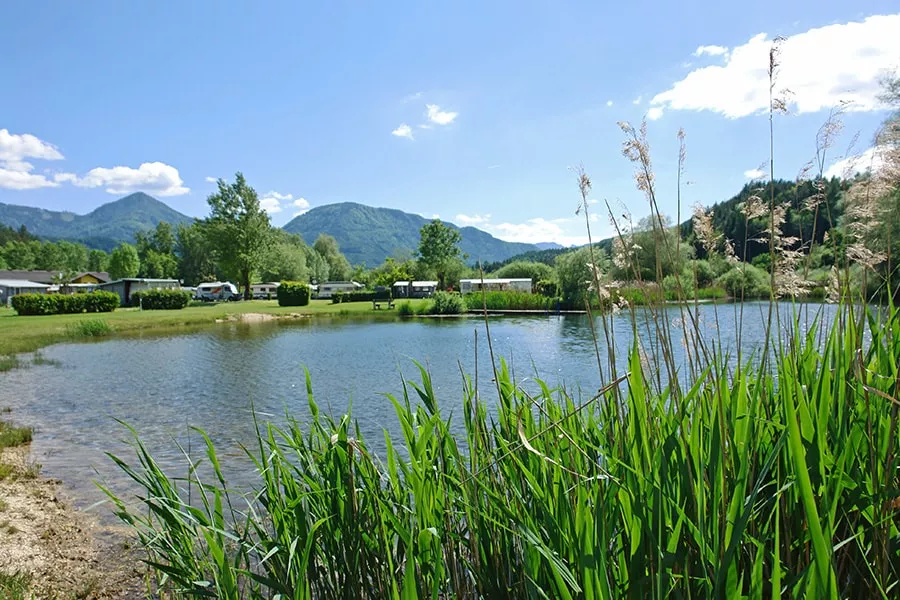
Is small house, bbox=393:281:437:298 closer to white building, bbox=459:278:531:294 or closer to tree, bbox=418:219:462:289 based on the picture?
tree, bbox=418:219:462:289

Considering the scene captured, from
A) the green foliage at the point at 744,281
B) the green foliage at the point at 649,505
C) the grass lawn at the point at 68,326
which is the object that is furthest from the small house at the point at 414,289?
the green foliage at the point at 649,505

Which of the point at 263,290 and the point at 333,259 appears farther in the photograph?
the point at 333,259

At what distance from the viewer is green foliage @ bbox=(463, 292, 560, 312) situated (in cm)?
4241

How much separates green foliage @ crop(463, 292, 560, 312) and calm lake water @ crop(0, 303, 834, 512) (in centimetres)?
1407

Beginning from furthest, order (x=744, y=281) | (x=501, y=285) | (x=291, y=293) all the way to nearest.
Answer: (x=501, y=285) → (x=291, y=293) → (x=744, y=281)

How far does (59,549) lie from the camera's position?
5043 millimetres

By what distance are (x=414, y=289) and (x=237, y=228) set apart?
24.2 meters

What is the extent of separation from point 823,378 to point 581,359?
16.0m

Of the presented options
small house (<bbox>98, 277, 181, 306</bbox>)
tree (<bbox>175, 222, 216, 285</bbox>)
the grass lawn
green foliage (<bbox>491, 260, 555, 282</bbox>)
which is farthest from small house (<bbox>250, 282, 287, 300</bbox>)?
the grass lawn

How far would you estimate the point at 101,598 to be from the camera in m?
4.24

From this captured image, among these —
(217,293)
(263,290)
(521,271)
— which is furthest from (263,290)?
(521,271)

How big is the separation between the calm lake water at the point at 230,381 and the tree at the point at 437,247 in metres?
38.6

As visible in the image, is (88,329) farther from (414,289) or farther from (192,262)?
(192,262)

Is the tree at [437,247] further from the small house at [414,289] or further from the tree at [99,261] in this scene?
the tree at [99,261]
